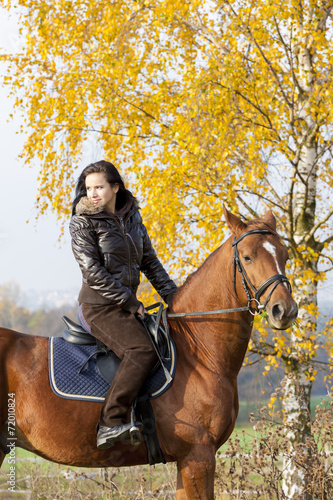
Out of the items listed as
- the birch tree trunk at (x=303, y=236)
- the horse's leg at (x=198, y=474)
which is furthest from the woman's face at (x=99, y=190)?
the birch tree trunk at (x=303, y=236)

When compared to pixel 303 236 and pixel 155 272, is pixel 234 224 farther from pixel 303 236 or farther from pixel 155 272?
pixel 303 236

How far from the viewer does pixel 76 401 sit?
3545 millimetres

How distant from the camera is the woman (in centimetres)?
344

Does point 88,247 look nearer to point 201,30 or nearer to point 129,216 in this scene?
point 129,216

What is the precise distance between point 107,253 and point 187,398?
112 centimetres

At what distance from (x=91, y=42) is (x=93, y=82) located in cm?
135

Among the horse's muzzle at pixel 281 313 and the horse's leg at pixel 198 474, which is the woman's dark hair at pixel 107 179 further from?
the horse's leg at pixel 198 474

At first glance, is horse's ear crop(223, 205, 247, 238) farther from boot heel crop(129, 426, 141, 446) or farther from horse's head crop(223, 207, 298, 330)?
boot heel crop(129, 426, 141, 446)

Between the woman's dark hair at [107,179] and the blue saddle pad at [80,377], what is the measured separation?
3.42 ft

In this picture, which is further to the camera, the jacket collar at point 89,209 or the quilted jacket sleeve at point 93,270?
the jacket collar at point 89,209

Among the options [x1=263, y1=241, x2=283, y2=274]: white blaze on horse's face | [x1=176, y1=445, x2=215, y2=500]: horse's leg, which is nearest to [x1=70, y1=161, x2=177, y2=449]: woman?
[x1=176, y1=445, x2=215, y2=500]: horse's leg

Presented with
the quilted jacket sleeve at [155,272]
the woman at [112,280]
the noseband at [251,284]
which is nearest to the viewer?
the noseband at [251,284]

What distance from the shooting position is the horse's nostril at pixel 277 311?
3.23 metres

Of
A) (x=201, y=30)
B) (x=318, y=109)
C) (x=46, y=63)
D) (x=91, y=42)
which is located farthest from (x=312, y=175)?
(x=46, y=63)
